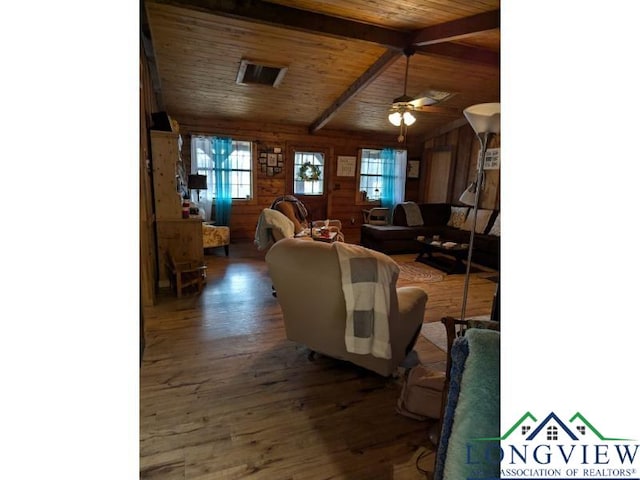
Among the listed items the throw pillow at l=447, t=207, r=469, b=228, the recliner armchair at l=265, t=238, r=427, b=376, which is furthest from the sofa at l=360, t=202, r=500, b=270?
the recliner armchair at l=265, t=238, r=427, b=376

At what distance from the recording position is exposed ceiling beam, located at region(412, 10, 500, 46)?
3045mm

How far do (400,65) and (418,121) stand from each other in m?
2.54

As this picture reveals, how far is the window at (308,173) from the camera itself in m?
7.04

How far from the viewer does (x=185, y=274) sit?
138 inches

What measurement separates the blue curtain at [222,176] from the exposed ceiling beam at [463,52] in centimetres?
391

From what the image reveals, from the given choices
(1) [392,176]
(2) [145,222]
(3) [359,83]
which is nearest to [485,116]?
(2) [145,222]

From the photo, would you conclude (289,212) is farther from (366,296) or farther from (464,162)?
(464,162)

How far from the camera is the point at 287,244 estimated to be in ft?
6.01

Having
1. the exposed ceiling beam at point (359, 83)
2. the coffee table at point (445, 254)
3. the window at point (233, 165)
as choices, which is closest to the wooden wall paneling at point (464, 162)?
the coffee table at point (445, 254)
